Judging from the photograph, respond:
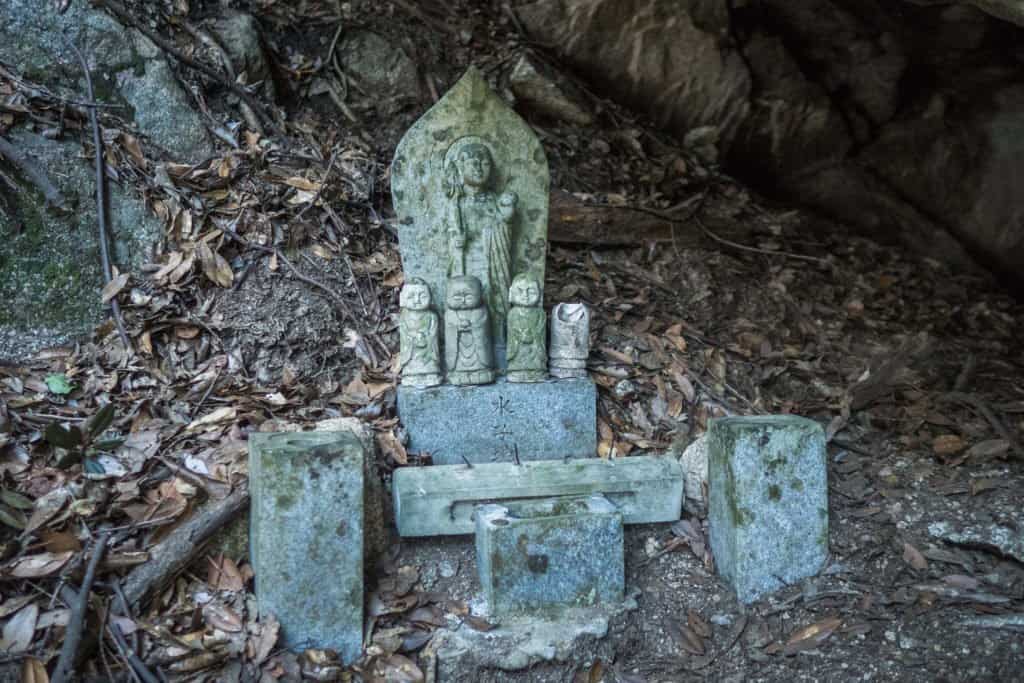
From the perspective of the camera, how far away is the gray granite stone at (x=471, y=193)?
4.47 m

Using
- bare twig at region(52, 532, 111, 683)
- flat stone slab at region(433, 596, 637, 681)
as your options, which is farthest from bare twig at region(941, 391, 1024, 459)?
bare twig at region(52, 532, 111, 683)

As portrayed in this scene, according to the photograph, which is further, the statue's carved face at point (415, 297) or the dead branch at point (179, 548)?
the statue's carved face at point (415, 297)

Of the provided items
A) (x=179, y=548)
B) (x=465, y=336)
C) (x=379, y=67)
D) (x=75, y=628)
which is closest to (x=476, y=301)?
(x=465, y=336)

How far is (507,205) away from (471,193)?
0.67 ft

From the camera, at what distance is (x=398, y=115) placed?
6656mm

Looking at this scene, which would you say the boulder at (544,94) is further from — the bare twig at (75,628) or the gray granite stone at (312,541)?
the bare twig at (75,628)

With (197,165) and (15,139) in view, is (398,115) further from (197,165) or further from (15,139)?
(15,139)

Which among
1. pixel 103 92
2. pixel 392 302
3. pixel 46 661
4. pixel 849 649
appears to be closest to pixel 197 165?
pixel 103 92

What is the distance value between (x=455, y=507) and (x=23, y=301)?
2.61m

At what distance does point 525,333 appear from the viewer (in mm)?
4480

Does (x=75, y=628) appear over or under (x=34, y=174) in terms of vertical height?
under

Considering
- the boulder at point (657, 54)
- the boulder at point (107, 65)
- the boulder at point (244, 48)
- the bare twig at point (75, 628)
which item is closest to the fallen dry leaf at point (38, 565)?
the bare twig at point (75, 628)

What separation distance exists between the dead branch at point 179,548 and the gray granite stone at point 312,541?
20 centimetres

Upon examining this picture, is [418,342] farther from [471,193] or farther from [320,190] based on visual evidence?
[320,190]
